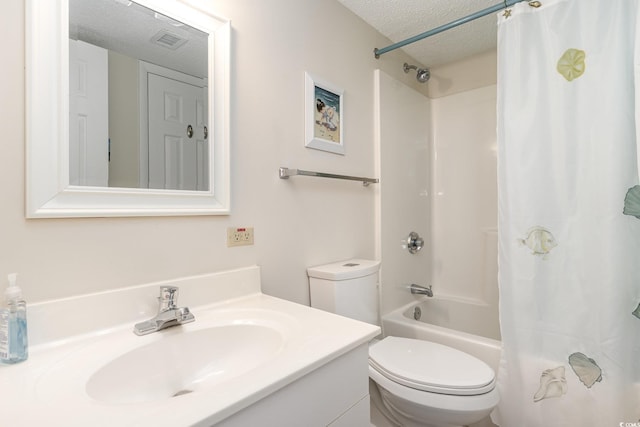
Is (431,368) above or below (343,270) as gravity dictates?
below

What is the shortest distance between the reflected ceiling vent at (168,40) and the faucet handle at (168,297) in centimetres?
75

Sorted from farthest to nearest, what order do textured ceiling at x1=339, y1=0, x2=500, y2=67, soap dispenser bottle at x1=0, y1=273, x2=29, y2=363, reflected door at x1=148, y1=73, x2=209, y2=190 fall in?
textured ceiling at x1=339, y1=0, x2=500, y2=67 → reflected door at x1=148, y1=73, x2=209, y2=190 → soap dispenser bottle at x1=0, y1=273, x2=29, y2=363

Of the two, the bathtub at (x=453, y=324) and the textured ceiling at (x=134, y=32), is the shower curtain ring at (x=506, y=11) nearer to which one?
the textured ceiling at (x=134, y=32)

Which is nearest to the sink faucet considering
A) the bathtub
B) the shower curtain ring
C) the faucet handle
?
the faucet handle

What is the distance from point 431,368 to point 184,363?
89 cm

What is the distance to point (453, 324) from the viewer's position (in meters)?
2.28

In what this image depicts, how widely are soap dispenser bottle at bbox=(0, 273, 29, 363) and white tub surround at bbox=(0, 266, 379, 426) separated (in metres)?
0.02

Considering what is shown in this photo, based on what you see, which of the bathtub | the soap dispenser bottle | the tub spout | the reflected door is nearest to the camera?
the soap dispenser bottle

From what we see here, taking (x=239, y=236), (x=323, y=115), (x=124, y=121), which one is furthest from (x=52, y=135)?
(x=323, y=115)

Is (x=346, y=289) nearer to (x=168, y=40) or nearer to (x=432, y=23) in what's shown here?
(x=168, y=40)

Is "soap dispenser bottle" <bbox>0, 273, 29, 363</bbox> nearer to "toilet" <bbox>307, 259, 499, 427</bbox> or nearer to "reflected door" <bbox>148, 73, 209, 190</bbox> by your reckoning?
"reflected door" <bbox>148, 73, 209, 190</bbox>

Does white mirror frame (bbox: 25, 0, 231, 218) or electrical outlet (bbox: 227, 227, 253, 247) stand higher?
white mirror frame (bbox: 25, 0, 231, 218)

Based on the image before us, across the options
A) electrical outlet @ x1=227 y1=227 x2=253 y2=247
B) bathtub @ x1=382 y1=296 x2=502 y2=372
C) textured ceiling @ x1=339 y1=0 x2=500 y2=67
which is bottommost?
bathtub @ x1=382 y1=296 x2=502 y2=372

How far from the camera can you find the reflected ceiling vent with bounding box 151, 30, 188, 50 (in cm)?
101
